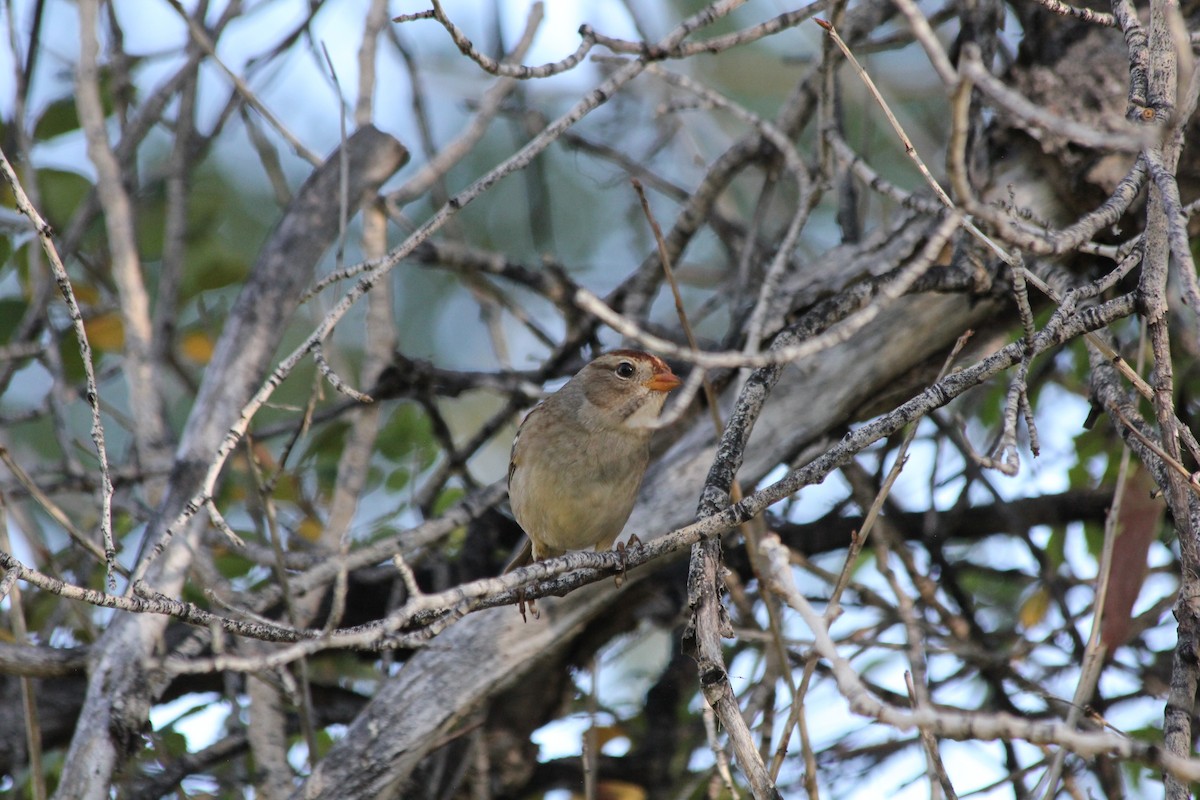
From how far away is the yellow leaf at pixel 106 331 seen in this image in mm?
4738

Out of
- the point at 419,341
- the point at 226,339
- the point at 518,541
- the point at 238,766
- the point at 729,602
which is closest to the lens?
the point at 226,339

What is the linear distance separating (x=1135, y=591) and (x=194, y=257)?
3894 mm

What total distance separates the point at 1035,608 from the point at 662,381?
6.53ft

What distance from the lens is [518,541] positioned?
4.81 meters

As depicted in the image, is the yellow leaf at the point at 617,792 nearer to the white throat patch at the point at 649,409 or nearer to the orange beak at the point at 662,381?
Answer: the white throat patch at the point at 649,409

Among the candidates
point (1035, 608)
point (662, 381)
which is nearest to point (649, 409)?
point (662, 381)

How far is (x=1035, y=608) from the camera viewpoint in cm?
484

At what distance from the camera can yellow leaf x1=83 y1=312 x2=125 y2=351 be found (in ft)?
15.5

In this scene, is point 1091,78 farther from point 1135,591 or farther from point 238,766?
point 238,766

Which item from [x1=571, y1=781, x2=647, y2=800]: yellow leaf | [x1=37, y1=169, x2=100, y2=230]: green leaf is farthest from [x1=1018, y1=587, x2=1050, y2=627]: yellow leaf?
[x1=37, y1=169, x2=100, y2=230]: green leaf

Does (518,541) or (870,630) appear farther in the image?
(518,541)

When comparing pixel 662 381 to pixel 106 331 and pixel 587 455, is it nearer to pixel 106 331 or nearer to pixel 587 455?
pixel 587 455

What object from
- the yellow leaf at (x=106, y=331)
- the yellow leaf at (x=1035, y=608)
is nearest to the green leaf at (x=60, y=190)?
the yellow leaf at (x=106, y=331)

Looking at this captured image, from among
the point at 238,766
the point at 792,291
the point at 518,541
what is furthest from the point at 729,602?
the point at 238,766
